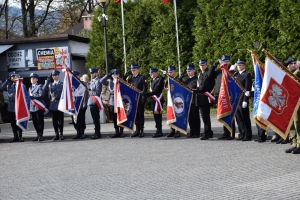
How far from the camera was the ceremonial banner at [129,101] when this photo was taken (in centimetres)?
1705

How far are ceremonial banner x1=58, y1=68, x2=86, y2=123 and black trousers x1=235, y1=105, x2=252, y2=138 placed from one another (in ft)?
15.1

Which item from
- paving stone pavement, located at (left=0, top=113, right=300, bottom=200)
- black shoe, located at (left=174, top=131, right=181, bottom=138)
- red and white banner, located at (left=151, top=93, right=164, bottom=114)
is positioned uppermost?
red and white banner, located at (left=151, top=93, right=164, bottom=114)

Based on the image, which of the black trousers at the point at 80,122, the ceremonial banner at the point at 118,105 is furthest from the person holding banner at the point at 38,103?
the ceremonial banner at the point at 118,105

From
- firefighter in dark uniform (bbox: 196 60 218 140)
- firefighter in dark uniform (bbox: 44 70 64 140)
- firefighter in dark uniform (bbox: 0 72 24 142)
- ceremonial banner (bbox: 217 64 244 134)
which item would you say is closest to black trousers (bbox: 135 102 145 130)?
firefighter in dark uniform (bbox: 196 60 218 140)

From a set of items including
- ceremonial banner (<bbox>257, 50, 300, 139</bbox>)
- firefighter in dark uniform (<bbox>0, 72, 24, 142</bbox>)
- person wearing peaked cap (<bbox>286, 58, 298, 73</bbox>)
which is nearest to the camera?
ceremonial banner (<bbox>257, 50, 300, 139</bbox>)

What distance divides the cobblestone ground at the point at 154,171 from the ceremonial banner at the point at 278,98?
1.93 ft

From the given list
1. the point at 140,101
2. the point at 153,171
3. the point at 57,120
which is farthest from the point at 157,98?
the point at 153,171

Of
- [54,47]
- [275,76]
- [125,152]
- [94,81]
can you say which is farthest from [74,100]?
[54,47]

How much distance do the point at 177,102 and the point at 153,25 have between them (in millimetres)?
8913

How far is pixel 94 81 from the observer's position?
57.5 ft

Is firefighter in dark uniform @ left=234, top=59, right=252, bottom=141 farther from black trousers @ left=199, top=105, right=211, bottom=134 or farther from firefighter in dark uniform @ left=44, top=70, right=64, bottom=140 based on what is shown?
firefighter in dark uniform @ left=44, top=70, right=64, bottom=140

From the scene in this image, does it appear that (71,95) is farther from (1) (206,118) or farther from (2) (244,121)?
(2) (244,121)

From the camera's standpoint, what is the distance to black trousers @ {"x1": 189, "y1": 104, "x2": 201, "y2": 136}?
53.5 feet

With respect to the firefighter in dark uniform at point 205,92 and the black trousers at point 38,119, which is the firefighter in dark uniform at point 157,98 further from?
the black trousers at point 38,119
